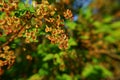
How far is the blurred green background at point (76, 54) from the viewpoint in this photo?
5.48 meters

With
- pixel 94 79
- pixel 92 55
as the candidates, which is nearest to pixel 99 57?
pixel 92 55

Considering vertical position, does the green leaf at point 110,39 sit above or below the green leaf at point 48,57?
below

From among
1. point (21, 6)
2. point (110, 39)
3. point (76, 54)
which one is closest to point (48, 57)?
point (76, 54)

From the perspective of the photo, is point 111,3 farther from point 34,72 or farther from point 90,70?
point 34,72

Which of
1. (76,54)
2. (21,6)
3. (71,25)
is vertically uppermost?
(21,6)

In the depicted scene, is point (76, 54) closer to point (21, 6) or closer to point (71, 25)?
point (71, 25)

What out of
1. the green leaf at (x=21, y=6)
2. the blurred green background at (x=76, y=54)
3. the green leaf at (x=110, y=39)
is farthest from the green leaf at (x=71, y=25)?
the green leaf at (x=21, y=6)

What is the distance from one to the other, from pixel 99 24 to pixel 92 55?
0.95 metres

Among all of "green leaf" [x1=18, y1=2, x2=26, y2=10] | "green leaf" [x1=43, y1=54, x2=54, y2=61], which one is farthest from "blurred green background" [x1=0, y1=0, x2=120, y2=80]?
"green leaf" [x1=18, y1=2, x2=26, y2=10]

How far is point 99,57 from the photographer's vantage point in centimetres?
729

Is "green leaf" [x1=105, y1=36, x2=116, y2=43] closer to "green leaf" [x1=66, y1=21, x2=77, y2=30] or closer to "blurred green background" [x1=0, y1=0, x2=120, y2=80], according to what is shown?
"blurred green background" [x1=0, y1=0, x2=120, y2=80]

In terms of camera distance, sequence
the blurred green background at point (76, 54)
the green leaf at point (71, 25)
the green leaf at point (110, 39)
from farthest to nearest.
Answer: the green leaf at point (110, 39)
the green leaf at point (71, 25)
the blurred green background at point (76, 54)

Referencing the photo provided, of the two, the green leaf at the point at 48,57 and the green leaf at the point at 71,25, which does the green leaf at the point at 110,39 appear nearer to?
the green leaf at the point at 71,25

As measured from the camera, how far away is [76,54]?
19.6 ft
